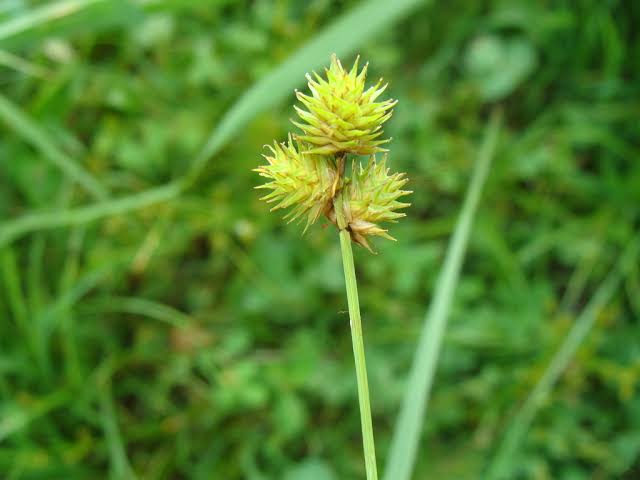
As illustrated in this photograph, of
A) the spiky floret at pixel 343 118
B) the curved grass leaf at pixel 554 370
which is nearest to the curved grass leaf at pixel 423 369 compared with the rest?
the curved grass leaf at pixel 554 370

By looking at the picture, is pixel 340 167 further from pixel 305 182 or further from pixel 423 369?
pixel 423 369

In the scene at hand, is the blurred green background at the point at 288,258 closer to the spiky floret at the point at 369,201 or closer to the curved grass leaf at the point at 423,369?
the curved grass leaf at the point at 423,369

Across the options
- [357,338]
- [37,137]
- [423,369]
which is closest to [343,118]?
[357,338]

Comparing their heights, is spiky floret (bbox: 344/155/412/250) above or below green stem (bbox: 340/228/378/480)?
above

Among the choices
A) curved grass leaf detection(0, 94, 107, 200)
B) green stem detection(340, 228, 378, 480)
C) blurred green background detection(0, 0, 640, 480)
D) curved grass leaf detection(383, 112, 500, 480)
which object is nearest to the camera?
green stem detection(340, 228, 378, 480)

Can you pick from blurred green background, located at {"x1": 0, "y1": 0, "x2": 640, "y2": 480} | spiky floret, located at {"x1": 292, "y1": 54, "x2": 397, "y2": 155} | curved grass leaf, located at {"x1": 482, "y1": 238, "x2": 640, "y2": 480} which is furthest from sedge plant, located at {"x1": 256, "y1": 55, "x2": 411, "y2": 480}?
curved grass leaf, located at {"x1": 482, "y1": 238, "x2": 640, "y2": 480}

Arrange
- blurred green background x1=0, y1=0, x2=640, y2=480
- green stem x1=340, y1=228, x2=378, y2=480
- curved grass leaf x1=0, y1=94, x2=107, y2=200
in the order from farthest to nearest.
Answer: blurred green background x1=0, y1=0, x2=640, y2=480, curved grass leaf x1=0, y1=94, x2=107, y2=200, green stem x1=340, y1=228, x2=378, y2=480

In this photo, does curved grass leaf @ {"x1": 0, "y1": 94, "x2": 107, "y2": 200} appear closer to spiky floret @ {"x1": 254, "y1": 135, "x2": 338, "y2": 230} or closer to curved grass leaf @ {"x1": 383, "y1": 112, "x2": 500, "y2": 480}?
curved grass leaf @ {"x1": 383, "y1": 112, "x2": 500, "y2": 480}
